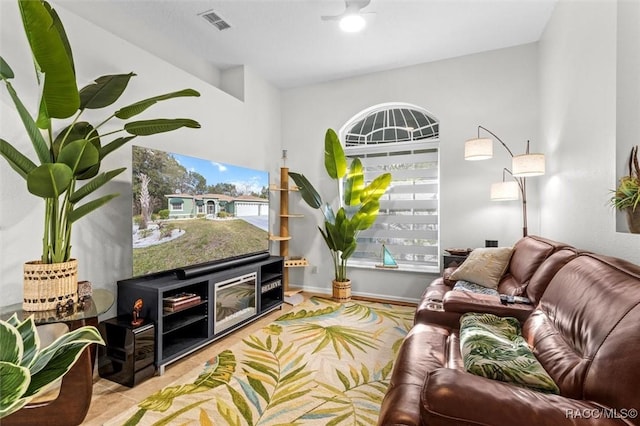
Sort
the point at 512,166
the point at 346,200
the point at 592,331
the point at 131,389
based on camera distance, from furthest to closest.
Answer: the point at 346,200 < the point at 512,166 < the point at 131,389 < the point at 592,331

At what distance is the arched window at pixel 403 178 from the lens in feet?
13.3

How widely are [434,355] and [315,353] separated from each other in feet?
4.13

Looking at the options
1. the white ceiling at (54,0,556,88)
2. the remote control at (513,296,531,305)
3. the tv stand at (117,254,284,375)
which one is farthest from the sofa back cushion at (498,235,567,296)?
the tv stand at (117,254,284,375)

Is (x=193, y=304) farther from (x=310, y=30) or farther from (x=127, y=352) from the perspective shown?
(x=310, y=30)

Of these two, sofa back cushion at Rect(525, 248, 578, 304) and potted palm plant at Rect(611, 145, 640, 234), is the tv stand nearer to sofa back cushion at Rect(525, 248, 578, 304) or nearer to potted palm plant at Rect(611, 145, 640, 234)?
sofa back cushion at Rect(525, 248, 578, 304)

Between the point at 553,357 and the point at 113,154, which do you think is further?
the point at 113,154

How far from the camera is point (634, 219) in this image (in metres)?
1.48

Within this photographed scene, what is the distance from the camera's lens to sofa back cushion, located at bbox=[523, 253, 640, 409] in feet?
2.94

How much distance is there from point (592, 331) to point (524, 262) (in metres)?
1.29

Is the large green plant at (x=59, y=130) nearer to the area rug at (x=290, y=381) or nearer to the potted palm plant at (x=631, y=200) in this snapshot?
the area rug at (x=290, y=381)

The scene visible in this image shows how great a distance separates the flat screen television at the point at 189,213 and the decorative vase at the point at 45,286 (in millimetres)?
553

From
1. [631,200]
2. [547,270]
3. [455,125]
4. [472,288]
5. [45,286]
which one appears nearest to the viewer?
[631,200]

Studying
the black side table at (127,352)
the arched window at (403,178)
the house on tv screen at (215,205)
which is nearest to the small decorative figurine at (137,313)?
the black side table at (127,352)

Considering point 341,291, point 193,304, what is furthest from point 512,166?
point 193,304
